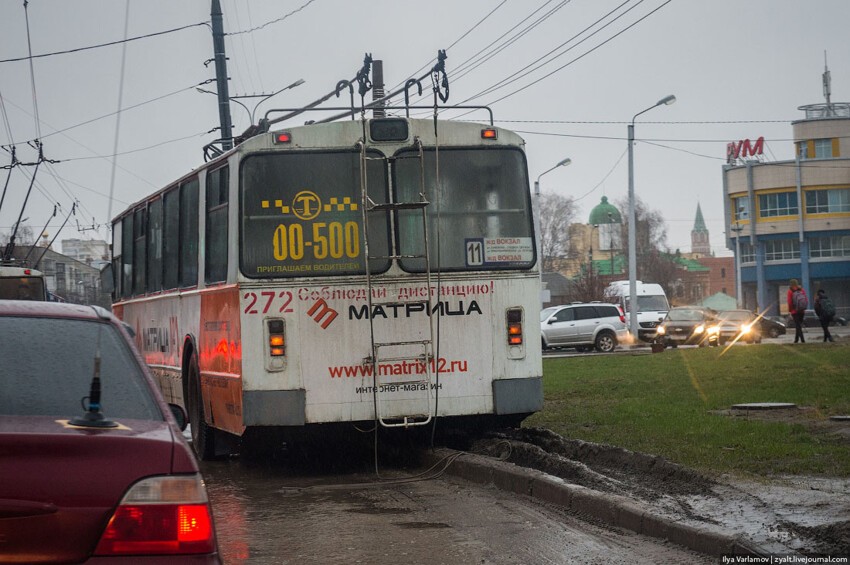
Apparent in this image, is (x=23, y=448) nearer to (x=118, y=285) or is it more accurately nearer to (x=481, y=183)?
(x=481, y=183)

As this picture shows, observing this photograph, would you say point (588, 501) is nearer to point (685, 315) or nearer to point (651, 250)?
point (685, 315)

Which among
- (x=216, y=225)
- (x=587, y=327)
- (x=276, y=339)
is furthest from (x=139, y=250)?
(x=587, y=327)

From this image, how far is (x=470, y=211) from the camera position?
37.7ft

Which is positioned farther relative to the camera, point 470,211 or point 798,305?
point 798,305

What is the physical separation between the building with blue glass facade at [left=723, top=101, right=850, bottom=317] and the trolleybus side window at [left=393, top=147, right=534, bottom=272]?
85059 millimetres

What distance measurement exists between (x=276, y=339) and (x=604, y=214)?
5568 inches

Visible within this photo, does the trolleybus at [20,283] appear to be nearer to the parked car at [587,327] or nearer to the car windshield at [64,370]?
the parked car at [587,327]

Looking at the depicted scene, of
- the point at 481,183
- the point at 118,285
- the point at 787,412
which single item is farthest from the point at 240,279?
the point at 118,285

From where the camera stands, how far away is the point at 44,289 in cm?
3666

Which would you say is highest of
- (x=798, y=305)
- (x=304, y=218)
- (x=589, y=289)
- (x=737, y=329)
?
(x=589, y=289)

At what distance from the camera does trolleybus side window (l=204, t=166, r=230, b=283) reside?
11641mm

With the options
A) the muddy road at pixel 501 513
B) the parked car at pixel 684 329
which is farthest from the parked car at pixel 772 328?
the muddy road at pixel 501 513

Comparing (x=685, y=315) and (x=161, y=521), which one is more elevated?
(x=685, y=315)

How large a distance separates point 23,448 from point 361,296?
745 centimetres
